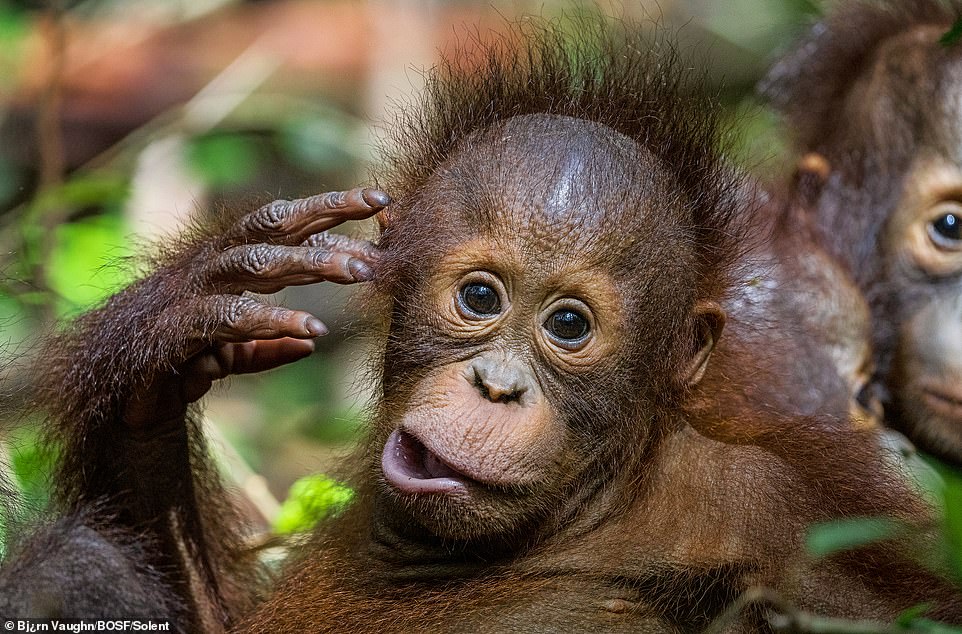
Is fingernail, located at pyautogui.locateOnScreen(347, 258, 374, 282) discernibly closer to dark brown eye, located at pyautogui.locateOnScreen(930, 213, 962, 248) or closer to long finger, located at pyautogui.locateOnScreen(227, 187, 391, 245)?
long finger, located at pyautogui.locateOnScreen(227, 187, 391, 245)

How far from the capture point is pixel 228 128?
7.87m

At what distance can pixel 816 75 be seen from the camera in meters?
5.30

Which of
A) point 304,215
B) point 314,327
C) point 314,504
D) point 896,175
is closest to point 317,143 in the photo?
point 896,175

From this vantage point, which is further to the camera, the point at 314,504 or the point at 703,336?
the point at 314,504

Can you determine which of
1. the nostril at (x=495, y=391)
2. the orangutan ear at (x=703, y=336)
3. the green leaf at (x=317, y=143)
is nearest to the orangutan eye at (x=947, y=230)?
the orangutan ear at (x=703, y=336)

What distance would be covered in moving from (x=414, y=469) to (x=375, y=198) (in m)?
0.68

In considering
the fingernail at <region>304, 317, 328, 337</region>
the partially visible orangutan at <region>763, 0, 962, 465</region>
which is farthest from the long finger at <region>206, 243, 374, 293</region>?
the partially visible orangutan at <region>763, 0, 962, 465</region>

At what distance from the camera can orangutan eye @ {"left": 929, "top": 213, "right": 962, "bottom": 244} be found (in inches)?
183

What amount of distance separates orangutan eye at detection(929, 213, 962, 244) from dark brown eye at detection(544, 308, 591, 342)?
2202 millimetres

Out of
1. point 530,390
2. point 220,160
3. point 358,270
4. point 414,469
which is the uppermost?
point 220,160

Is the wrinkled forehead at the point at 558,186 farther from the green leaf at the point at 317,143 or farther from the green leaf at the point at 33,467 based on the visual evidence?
the green leaf at the point at 317,143

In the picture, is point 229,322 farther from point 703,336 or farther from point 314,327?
point 703,336

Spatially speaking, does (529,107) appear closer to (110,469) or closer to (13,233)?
(110,469)

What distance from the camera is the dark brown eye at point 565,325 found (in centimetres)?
308
